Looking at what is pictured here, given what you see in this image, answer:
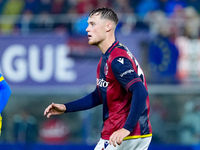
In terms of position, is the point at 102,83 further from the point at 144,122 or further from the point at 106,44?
the point at 144,122

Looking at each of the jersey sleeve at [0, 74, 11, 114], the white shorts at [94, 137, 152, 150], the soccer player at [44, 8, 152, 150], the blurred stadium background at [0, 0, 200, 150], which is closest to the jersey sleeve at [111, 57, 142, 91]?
the soccer player at [44, 8, 152, 150]

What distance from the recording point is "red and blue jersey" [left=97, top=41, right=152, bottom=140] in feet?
15.5

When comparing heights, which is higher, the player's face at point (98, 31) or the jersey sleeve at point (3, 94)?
the player's face at point (98, 31)

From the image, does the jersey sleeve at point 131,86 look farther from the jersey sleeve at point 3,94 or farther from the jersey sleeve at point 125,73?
the jersey sleeve at point 3,94

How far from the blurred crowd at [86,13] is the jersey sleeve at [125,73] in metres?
6.94

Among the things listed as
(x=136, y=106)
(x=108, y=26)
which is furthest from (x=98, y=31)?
(x=136, y=106)

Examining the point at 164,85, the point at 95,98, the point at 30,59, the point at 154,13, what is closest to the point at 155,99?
the point at 164,85

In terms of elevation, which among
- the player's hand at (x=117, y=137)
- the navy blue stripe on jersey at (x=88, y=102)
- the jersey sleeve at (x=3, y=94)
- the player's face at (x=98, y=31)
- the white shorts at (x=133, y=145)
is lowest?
the white shorts at (x=133, y=145)

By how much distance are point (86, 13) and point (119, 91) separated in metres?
7.65

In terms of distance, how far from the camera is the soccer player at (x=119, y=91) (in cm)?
457

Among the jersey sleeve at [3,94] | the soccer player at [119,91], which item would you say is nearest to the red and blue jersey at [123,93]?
the soccer player at [119,91]

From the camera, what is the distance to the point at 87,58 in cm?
1219

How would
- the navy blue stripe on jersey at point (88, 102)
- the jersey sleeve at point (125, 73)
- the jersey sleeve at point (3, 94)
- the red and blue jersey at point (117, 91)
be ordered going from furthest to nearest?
the navy blue stripe on jersey at point (88, 102)
the jersey sleeve at point (3, 94)
the red and blue jersey at point (117, 91)
the jersey sleeve at point (125, 73)

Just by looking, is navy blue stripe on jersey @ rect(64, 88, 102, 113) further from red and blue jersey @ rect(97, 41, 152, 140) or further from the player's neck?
the player's neck
